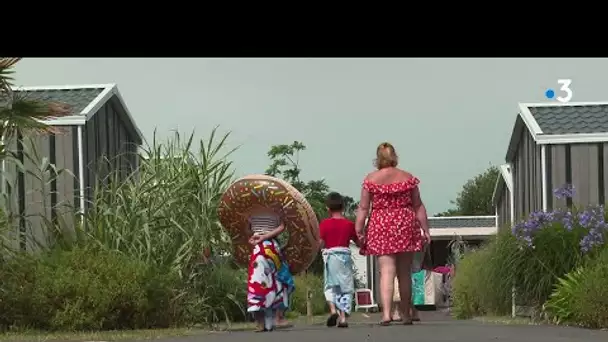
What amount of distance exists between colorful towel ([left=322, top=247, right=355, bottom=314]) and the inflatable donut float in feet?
0.93

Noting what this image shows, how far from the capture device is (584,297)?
8.95 m

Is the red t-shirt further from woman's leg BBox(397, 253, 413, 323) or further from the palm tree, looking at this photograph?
the palm tree

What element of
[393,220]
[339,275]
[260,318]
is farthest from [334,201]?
[260,318]

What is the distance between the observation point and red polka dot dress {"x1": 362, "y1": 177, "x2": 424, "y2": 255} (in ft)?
28.6

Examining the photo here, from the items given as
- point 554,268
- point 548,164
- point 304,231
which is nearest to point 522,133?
point 548,164

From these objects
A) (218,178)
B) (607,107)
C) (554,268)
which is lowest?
(554,268)

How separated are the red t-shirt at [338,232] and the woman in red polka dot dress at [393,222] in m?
0.65

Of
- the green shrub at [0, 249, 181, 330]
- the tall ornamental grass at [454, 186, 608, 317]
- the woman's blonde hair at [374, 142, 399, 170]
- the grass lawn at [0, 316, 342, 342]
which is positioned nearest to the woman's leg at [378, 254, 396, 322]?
the woman's blonde hair at [374, 142, 399, 170]

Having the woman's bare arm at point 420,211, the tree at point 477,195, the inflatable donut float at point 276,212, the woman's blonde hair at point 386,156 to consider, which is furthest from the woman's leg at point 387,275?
the tree at point 477,195

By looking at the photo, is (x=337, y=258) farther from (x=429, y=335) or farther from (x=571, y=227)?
(x=571, y=227)
